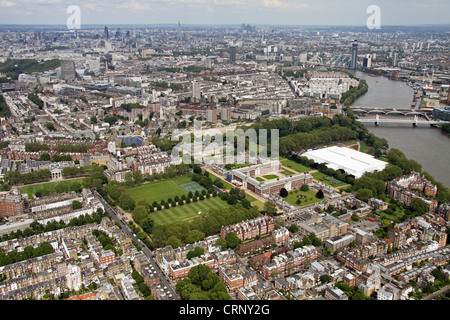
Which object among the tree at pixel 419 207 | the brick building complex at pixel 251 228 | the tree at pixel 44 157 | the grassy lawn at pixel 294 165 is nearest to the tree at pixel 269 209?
the brick building complex at pixel 251 228

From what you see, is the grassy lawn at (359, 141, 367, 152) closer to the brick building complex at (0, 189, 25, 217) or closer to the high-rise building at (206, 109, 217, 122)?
the high-rise building at (206, 109, 217, 122)

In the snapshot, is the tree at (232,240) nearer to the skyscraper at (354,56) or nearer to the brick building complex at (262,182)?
the brick building complex at (262,182)

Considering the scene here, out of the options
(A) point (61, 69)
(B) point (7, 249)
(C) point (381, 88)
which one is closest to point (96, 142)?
(B) point (7, 249)

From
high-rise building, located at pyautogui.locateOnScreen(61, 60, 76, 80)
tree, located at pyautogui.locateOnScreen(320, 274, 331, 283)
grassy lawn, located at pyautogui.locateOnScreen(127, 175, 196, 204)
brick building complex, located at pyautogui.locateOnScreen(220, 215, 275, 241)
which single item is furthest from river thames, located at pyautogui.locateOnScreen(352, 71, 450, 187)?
high-rise building, located at pyautogui.locateOnScreen(61, 60, 76, 80)

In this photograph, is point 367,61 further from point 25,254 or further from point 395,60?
point 25,254

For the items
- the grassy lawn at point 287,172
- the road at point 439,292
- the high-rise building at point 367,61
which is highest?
the high-rise building at point 367,61

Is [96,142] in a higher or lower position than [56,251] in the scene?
higher
